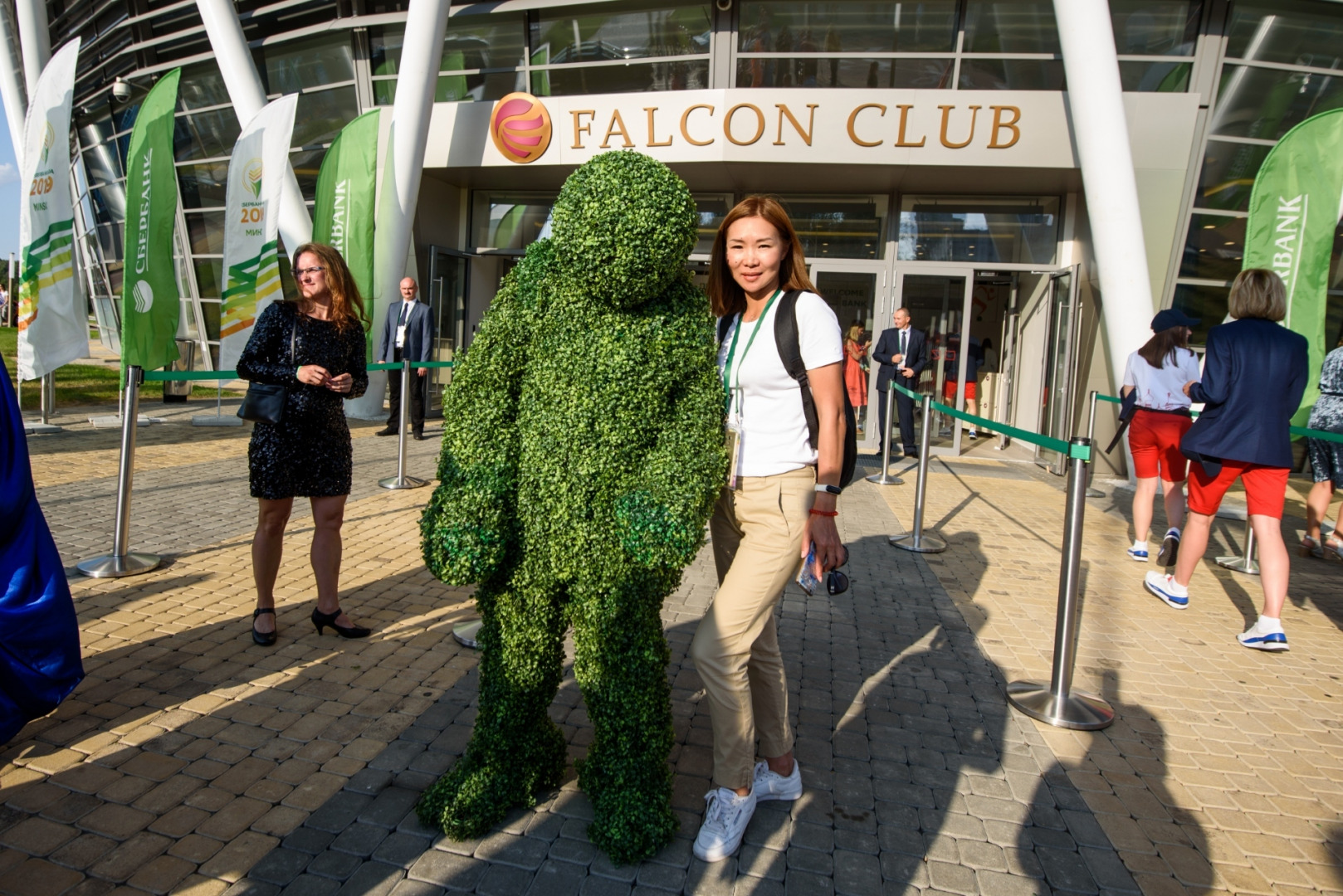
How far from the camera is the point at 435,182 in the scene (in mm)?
12625

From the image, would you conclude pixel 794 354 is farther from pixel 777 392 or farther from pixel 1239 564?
→ pixel 1239 564

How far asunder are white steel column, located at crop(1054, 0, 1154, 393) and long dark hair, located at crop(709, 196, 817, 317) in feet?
26.3

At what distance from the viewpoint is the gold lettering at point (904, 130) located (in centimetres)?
995

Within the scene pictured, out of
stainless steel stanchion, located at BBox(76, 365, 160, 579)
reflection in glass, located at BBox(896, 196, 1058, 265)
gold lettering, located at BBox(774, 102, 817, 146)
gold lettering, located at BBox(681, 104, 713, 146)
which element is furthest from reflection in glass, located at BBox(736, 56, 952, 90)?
stainless steel stanchion, located at BBox(76, 365, 160, 579)

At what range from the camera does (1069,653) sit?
3.56 meters

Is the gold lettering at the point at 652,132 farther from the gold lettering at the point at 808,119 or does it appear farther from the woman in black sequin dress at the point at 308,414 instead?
the woman in black sequin dress at the point at 308,414

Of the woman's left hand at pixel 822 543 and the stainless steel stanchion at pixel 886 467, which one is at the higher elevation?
the woman's left hand at pixel 822 543

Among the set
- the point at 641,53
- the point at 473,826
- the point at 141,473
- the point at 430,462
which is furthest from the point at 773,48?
the point at 473,826

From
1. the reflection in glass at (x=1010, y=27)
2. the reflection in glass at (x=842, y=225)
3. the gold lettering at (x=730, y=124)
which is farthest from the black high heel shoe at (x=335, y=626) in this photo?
the reflection in glass at (x=1010, y=27)

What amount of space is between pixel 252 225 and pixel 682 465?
7241 mm

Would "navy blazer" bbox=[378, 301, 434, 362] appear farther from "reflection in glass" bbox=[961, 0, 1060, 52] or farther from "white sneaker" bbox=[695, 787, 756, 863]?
"white sneaker" bbox=[695, 787, 756, 863]

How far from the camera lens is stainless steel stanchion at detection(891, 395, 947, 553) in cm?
610

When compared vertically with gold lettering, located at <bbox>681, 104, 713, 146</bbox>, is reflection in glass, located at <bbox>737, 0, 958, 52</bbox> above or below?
above

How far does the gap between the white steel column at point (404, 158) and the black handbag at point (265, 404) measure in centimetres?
652
